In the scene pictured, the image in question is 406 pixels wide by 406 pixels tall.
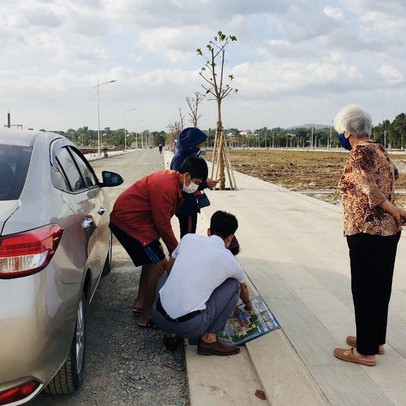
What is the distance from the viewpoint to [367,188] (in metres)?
2.97

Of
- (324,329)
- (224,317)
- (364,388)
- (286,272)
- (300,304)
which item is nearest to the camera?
(364,388)

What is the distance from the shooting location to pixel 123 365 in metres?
3.52

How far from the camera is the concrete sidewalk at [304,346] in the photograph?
9.58 ft

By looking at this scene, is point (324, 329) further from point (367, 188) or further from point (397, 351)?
point (367, 188)

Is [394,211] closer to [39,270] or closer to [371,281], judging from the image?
[371,281]

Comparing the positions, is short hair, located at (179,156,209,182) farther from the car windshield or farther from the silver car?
the car windshield

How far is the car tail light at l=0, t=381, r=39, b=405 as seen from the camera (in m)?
2.29

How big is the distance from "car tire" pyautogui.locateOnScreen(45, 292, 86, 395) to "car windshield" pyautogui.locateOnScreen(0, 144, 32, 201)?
0.85m

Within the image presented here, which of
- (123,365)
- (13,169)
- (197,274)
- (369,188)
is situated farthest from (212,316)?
(13,169)

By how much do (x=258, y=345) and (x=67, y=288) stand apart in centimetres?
153

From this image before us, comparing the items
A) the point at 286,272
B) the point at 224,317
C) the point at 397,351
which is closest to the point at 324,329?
the point at 397,351

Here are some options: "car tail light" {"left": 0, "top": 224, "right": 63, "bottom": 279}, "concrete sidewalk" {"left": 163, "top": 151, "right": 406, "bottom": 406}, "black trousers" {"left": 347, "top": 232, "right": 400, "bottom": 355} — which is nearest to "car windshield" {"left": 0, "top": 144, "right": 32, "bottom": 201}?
"car tail light" {"left": 0, "top": 224, "right": 63, "bottom": 279}

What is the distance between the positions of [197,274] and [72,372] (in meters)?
0.95

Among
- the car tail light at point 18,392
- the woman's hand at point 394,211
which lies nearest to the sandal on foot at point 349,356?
the woman's hand at point 394,211
